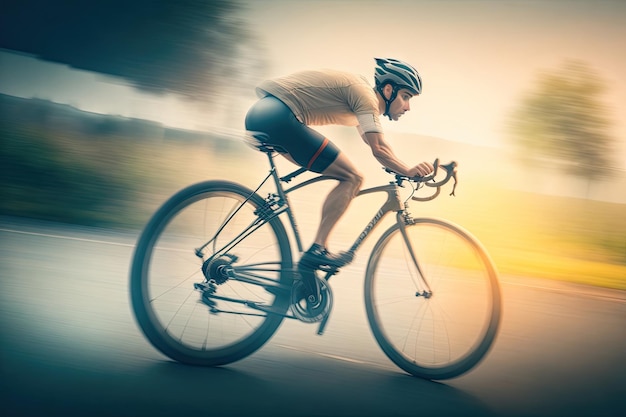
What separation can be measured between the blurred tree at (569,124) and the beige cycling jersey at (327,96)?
1118 cm

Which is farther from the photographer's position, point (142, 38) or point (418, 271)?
point (142, 38)

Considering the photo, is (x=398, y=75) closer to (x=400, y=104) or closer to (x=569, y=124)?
(x=400, y=104)

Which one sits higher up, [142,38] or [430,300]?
[142,38]

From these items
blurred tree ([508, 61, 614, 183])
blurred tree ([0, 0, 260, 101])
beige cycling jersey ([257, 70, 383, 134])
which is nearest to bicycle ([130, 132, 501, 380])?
beige cycling jersey ([257, 70, 383, 134])

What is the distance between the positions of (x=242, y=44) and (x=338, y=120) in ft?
30.6

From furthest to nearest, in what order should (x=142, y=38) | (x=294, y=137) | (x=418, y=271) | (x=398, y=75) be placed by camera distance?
(x=142, y=38), (x=418, y=271), (x=398, y=75), (x=294, y=137)

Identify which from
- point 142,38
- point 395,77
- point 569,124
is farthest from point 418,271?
point 569,124

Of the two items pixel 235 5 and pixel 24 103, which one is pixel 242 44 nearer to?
pixel 235 5

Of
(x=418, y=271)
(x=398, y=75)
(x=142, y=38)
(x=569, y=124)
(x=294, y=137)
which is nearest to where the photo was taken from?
(x=294, y=137)

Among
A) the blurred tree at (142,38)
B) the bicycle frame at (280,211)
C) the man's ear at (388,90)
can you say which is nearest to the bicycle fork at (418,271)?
the bicycle frame at (280,211)

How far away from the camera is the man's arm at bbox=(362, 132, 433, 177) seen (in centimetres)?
399

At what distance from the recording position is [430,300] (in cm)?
434

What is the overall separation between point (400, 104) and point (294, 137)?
0.71 meters

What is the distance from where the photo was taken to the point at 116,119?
45.7 feet
